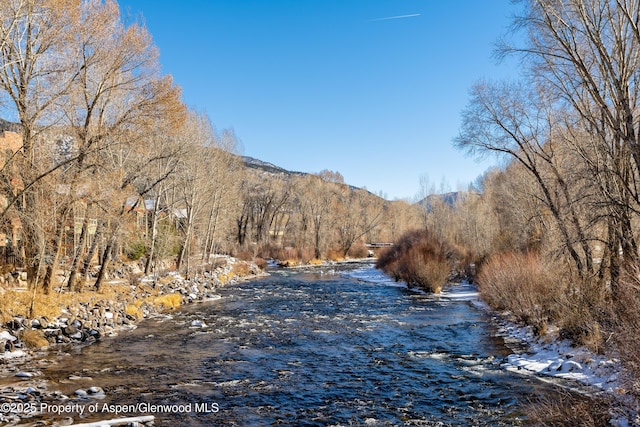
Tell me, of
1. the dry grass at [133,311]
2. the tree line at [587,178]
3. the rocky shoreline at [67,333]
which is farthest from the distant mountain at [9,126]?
the tree line at [587,178]

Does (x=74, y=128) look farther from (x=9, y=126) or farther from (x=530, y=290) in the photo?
(x=530, y=290)

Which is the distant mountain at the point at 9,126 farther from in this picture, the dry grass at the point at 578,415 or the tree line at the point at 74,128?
the dry grass at the point at 578,415

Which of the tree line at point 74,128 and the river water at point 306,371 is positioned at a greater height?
the tree line at point 74,128

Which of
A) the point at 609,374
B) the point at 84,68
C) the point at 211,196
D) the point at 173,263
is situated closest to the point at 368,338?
the point at 609,374

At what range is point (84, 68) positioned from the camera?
15234mm

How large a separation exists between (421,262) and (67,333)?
21.9 metres

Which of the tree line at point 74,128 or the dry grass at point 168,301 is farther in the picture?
the dry grass at point 168,301

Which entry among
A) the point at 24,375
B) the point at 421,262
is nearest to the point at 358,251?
the point at 421,262

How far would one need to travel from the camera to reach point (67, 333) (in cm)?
1349

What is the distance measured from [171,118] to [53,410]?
13.1m

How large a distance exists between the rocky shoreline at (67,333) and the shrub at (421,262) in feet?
45.3

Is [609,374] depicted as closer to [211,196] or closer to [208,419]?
[208,419]

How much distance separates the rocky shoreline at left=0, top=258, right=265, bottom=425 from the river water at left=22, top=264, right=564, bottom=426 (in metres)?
0.44

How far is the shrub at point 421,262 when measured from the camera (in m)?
27.7
